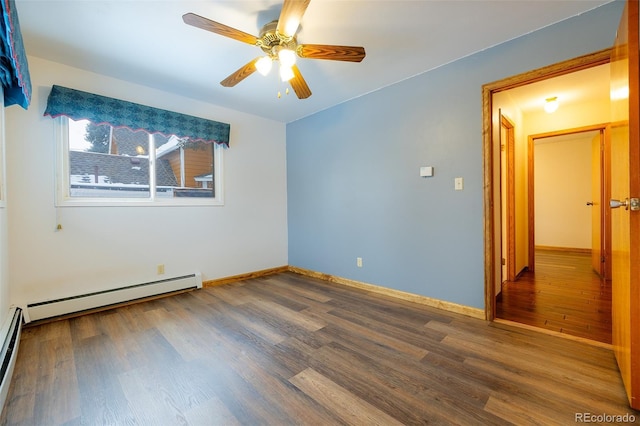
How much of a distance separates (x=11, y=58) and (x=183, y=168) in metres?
1.93

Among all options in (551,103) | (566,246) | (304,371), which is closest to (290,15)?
(304,371)

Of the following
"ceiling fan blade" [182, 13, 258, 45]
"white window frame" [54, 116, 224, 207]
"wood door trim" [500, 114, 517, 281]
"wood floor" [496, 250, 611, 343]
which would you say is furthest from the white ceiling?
"wood floor" [496, 250, 611, 343]

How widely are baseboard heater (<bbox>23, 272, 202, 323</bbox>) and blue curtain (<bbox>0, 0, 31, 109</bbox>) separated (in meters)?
1.74

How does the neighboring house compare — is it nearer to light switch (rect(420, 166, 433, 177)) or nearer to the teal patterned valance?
the teal patterned valance

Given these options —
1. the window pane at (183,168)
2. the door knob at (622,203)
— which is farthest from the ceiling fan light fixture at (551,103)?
the window pane at (183,168)

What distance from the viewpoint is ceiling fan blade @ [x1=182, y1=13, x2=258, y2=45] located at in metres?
1.55

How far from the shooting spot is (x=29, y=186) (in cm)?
242

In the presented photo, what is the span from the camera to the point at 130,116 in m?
→ 2.86

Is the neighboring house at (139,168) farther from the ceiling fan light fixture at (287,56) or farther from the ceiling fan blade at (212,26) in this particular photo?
the ceiling fan light fixture at (287,56)

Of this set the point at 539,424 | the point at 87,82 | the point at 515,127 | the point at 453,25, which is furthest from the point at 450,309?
the point at 87,82

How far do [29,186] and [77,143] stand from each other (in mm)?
570

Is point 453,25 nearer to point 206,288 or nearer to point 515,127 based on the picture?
point 515,127

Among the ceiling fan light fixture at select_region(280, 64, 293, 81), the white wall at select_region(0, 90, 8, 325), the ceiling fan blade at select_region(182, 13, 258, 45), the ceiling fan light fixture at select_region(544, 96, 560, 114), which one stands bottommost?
the white wall at select_region(0, 90, 8, 325)
